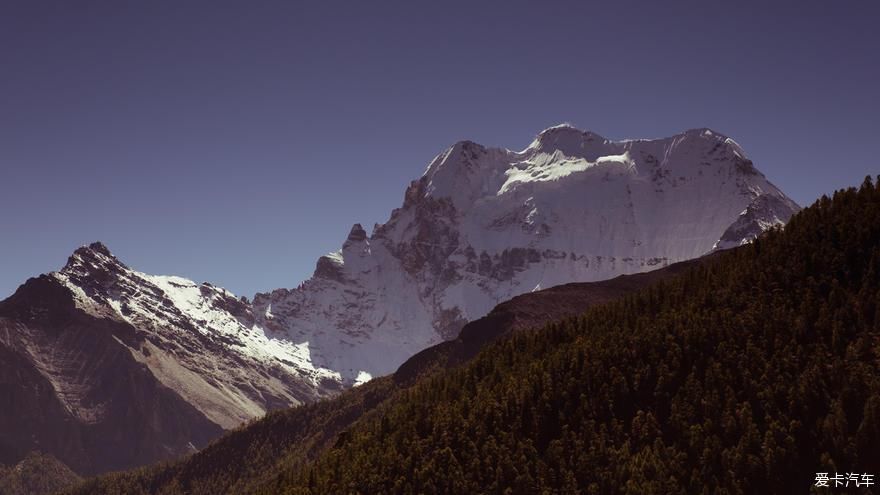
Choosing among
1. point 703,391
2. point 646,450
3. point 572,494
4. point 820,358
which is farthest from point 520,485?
point 820,358

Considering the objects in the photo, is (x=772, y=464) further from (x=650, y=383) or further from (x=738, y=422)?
(x=650, y=383)

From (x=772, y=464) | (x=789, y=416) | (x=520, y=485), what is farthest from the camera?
(x=520, y=485)

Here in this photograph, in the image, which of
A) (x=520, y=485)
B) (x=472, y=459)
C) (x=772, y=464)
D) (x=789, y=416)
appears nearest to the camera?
(x=772, y=464)

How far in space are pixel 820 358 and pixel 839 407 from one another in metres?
15.9

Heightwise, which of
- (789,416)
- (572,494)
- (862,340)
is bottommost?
(572,494)

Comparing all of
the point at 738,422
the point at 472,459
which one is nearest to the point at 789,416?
the point at 738,422

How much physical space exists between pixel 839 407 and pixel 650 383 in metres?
39.2

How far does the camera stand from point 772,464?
156875mm

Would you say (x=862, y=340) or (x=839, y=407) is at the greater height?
(x=862, y=340)

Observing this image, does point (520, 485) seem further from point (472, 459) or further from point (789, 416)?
point (789, 416)

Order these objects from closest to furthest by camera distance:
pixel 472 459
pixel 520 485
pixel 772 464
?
pixel 772 464 < pixel 520 485 < pixel 472 459

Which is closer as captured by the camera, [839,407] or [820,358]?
[839,407]

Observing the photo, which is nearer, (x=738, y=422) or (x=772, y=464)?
(x=772, y=464)

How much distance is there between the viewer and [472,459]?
643 ft
